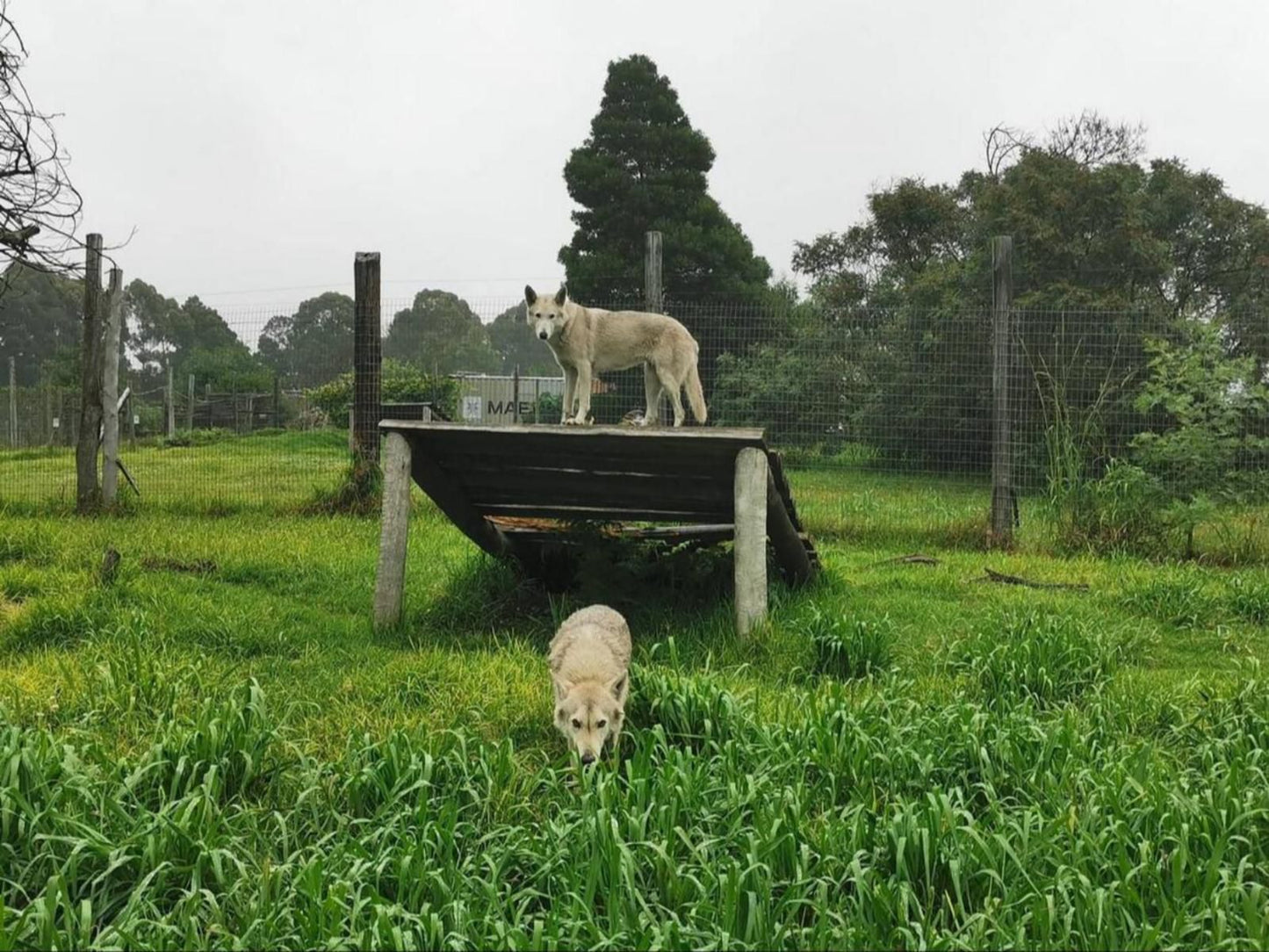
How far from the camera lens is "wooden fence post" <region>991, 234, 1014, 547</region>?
31.7ft

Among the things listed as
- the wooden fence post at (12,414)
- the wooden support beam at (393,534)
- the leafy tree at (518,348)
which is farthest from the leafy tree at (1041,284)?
the wooden fence post at (12,414)

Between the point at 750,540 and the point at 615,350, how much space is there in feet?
5.78

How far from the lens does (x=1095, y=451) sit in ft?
32.8

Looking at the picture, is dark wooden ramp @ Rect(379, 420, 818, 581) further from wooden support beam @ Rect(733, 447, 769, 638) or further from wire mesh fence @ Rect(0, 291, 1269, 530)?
wire mesh fence @ Rect(0, 291, 1269, 530)

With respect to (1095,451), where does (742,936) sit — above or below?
below

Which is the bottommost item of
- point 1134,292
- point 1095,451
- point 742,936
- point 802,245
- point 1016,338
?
point 742,936

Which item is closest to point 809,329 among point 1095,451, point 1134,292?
point 1095,451

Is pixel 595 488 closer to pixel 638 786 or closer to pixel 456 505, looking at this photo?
pixel 456 505

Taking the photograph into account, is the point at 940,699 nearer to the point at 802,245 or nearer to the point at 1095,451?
the point at 1095,451

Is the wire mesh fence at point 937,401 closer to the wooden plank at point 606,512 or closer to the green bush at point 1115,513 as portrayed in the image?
the green bush at point 1115,513

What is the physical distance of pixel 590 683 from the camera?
388 centimetres

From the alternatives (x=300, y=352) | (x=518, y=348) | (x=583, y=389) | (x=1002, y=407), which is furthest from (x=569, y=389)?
(x=518, y=348)

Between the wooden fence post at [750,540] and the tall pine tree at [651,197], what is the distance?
16.5m

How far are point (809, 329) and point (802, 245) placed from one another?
50.2 ft
